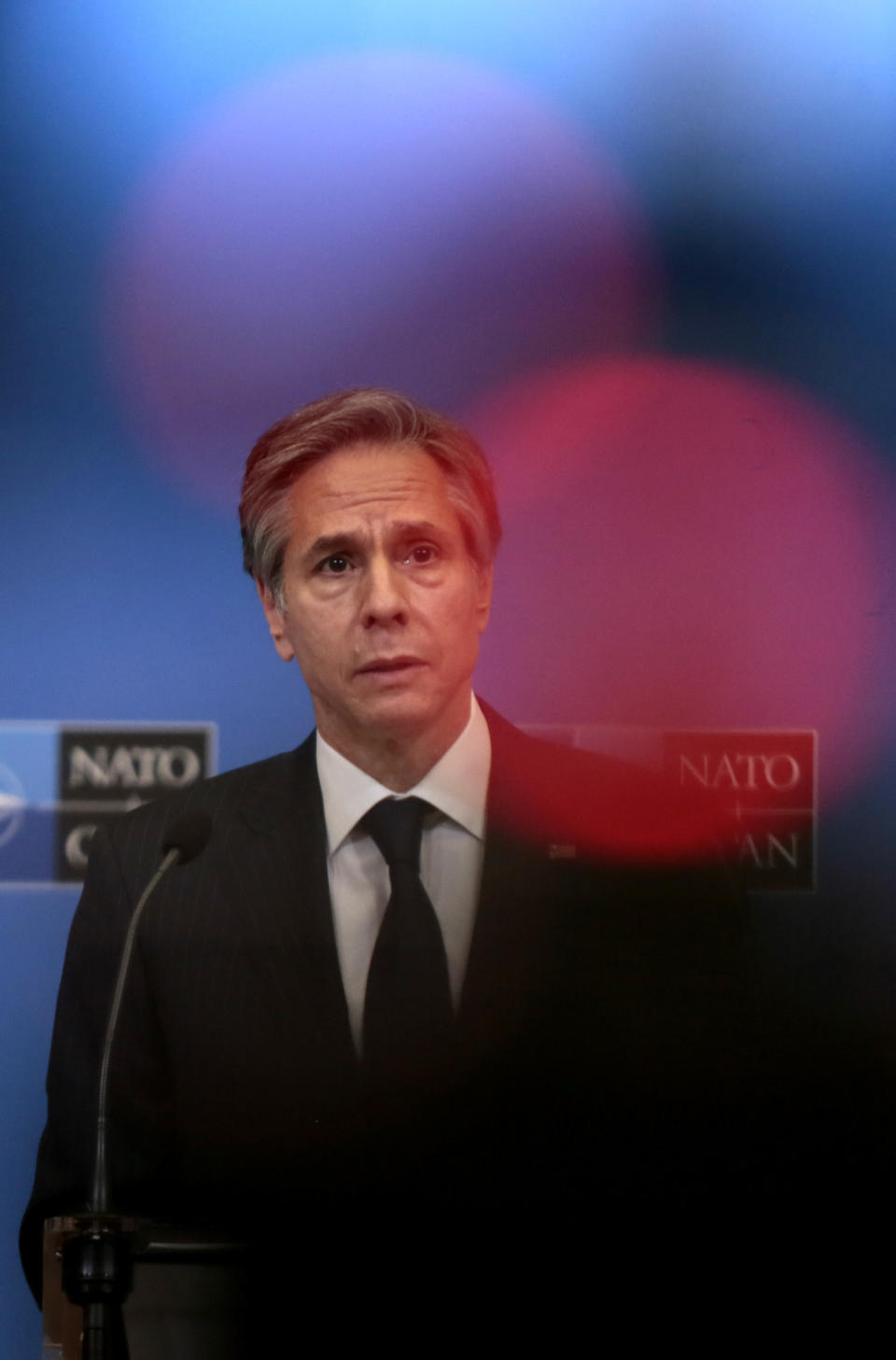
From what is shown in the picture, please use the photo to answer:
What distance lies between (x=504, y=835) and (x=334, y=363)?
0.69 m

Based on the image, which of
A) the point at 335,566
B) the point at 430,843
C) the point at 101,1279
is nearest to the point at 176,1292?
the point at 101,1279

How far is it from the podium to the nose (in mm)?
775

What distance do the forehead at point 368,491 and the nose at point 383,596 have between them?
64 millimetres

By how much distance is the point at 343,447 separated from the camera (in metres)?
1.90

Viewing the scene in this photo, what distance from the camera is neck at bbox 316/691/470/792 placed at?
1.93m

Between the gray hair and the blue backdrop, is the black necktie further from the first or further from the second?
the gray hair

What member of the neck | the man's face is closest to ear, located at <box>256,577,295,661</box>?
the man's face

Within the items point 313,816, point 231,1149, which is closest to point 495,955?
point 313,816

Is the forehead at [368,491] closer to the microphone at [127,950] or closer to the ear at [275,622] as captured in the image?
the ear at [275,622]

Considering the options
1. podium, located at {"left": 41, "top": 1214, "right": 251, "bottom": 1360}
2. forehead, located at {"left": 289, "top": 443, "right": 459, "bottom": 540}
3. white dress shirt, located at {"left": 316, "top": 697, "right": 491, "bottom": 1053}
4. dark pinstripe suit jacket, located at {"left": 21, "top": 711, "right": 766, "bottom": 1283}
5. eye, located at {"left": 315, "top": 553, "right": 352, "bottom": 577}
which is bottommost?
podium, located at {"left": 41, "top": 1214, "right": 251, "bottom": 1360}

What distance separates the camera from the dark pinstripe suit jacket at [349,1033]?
6.15 ft

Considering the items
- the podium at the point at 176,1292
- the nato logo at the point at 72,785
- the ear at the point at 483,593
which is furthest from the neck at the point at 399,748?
the podium at the point at 176,1292

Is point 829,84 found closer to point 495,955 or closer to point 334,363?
point 334,363

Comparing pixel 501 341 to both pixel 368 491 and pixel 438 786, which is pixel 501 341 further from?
pixel 438 786
